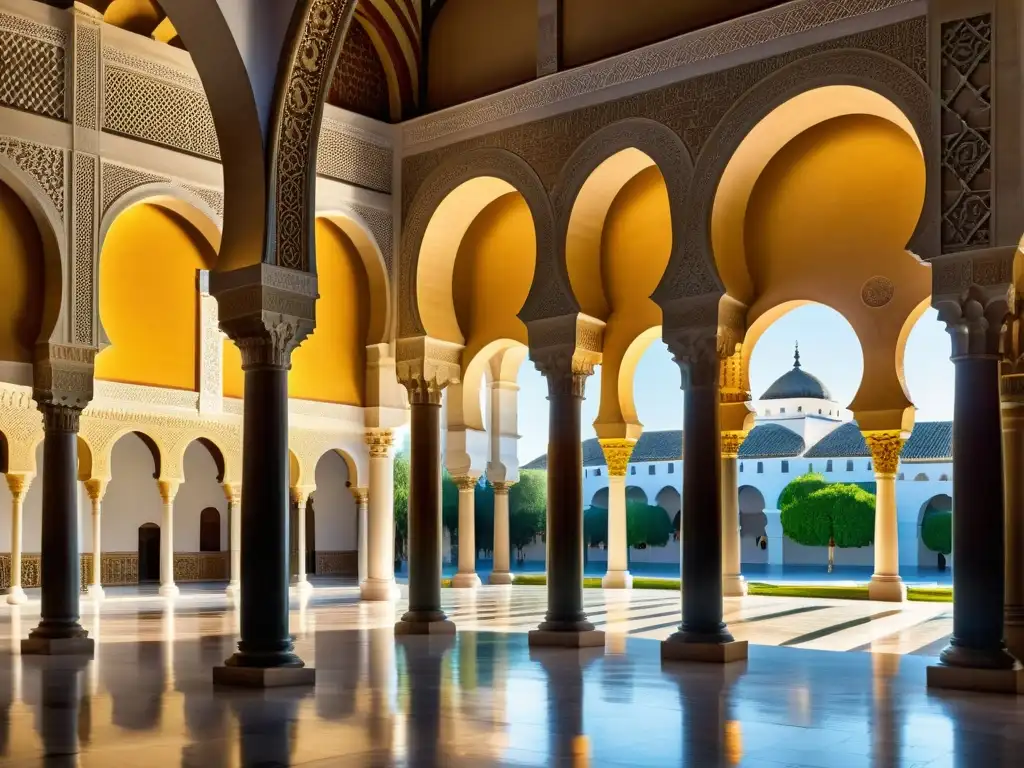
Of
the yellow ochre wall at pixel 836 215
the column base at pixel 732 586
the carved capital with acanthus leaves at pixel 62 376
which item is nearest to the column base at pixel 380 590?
the column base at pixel 732 586

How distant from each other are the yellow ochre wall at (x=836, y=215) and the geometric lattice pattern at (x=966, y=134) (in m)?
2.95

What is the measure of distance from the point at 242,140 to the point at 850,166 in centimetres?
606

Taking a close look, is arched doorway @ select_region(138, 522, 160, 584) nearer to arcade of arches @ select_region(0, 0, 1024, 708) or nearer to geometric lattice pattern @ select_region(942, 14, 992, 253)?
arcade of arches @ select_region(0, 0, 1024, 708)

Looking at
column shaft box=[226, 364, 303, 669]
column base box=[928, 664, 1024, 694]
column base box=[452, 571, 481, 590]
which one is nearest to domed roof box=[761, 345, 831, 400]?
column base box=[452, 571, 481, 590]

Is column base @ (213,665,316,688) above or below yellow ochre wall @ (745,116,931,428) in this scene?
below

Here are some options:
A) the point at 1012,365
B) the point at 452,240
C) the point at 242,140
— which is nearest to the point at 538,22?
the point at 452,240

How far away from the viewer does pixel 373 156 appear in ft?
40.4

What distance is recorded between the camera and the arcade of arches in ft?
25.6

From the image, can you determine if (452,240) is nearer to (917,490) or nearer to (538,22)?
(538,22)

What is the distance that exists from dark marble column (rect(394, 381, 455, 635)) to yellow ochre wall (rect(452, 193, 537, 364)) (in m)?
1.53

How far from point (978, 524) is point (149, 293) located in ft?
31.9

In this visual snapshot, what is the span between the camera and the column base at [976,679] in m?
7.35

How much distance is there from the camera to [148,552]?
26.4 metres

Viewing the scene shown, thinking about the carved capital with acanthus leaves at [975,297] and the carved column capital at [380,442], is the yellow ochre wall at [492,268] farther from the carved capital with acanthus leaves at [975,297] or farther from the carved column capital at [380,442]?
the carved capital with acanthus leaves at [975,297]
